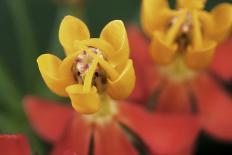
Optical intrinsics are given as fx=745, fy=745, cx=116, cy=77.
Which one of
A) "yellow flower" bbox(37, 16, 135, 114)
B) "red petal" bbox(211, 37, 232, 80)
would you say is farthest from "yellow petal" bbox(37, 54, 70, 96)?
"red petal" bbox(211, 37, 232, 80)

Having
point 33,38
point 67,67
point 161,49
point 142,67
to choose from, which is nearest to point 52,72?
point 67,67

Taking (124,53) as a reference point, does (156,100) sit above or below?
below

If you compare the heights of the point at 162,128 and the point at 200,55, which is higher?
the point at 200,55

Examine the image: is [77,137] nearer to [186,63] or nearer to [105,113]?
[105,113]

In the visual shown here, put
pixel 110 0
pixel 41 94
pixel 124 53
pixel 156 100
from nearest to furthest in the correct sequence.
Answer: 1. pixel 124 53
2. pixel 156 100
3. pixel 41 94
4. pixel 110 0

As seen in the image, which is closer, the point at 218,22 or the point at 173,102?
the point at 218,22

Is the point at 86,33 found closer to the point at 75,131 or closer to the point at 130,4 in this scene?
the point at 75,131

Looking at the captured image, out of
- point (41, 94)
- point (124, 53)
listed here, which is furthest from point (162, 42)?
point (41, 94)
